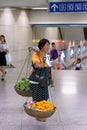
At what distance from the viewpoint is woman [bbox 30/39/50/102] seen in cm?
614

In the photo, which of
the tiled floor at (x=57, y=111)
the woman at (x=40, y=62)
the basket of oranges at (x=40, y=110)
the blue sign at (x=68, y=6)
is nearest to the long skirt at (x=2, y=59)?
the tiled floor at (x=57, y=111)

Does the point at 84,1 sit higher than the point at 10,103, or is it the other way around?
the point at 84,1

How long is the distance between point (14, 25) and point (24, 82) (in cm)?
1291

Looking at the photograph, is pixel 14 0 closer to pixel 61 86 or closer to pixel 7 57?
pixel 7 57

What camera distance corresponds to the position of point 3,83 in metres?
12.1

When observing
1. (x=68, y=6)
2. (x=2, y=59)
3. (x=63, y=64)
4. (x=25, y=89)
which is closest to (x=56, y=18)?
(x=63, y=64)

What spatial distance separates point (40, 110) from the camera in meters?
5.86

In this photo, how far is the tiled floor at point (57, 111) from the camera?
6512 mm

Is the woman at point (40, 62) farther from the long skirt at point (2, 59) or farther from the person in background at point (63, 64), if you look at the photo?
the person in background at point (63, 64)

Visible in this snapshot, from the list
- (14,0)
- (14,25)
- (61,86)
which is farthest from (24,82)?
(14,25)

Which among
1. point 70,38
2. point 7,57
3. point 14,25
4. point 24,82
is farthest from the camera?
point 70,38

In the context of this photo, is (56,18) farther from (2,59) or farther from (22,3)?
(2,59)

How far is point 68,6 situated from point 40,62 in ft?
37.5

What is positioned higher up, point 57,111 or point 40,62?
point 40,62
